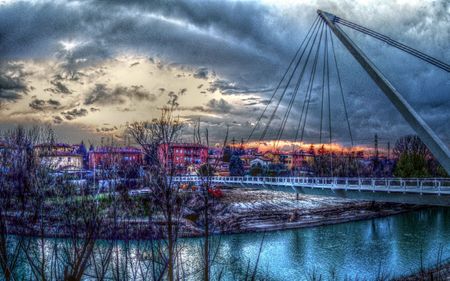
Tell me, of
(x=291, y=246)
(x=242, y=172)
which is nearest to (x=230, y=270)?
(x=291, y=246)

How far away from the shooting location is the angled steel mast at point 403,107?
456 inches

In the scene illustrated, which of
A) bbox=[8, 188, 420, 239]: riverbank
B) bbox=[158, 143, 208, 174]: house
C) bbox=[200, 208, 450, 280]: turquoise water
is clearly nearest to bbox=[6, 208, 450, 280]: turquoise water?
bbox=[200, 208, 450, 280]: turquoise water

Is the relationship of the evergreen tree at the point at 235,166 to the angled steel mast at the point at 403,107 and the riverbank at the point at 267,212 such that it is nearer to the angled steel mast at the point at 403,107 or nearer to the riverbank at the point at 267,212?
the riverbank at the point at 267,212

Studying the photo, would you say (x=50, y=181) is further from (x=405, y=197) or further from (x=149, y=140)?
(x=405, y=197)

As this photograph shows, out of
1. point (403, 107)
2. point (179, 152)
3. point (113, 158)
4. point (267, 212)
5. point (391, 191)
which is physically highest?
point (403, 107)

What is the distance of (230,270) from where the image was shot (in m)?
23.6

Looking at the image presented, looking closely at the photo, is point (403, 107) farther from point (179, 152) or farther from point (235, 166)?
point (235, 166)

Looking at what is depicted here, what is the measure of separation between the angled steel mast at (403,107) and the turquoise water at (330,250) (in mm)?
9240

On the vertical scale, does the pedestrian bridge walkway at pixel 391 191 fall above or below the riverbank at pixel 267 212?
above

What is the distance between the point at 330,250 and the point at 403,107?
19.6m

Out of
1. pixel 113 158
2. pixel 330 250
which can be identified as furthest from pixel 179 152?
pixel 113 158

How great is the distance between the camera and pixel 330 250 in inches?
1170

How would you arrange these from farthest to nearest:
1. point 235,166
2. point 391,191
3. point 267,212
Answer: point 235,166 → point 267,212 → point 391,191

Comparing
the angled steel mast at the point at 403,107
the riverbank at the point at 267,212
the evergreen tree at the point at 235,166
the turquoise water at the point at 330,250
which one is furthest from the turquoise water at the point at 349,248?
the evergreen tree at the point at 235,166
